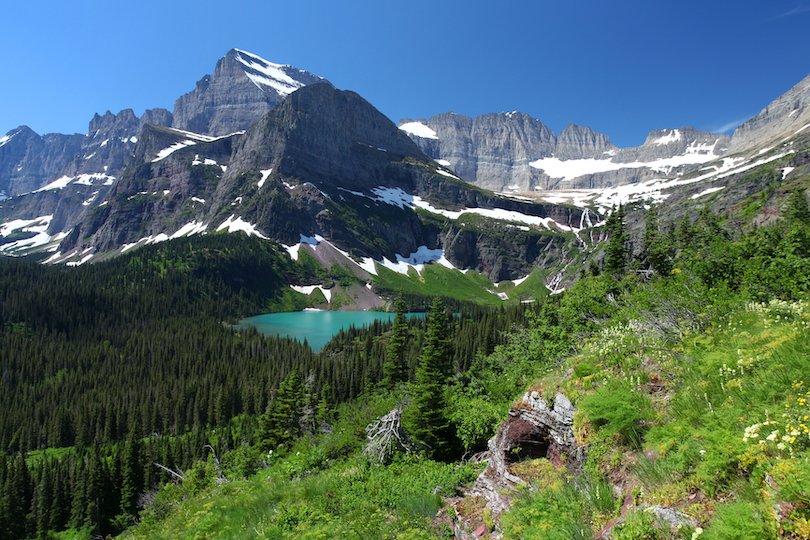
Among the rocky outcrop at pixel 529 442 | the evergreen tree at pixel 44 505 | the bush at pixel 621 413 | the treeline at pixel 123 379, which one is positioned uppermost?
the bush at pixel 621 413

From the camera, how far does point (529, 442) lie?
966 cm

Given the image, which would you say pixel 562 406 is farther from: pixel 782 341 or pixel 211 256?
pixel 211 256

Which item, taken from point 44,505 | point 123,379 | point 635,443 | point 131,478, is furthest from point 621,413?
point 123,379

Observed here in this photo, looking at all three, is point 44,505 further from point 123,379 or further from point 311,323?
point 311,323

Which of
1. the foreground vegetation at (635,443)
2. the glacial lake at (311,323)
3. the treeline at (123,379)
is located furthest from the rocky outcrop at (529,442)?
the glacial lake at (311,323)

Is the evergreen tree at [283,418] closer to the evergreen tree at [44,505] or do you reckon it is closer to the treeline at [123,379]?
the treeline at [123,379]

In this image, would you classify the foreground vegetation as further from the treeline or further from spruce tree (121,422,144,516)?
spruce tree (121,422,144,516)

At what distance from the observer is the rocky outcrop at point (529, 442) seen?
872 centimetres

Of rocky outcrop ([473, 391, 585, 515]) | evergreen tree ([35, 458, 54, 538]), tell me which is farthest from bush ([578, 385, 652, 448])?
evergreen tree ([35, 458, 54, 538])

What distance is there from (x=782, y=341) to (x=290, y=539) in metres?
10.4

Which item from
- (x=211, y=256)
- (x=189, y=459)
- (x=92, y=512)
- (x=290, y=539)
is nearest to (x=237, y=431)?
(x=189, y=459)

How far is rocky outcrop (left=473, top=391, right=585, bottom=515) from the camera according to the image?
28.6 feet

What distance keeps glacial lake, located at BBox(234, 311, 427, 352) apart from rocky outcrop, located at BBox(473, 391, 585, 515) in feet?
348

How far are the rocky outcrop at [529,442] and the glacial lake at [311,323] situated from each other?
106158mm
